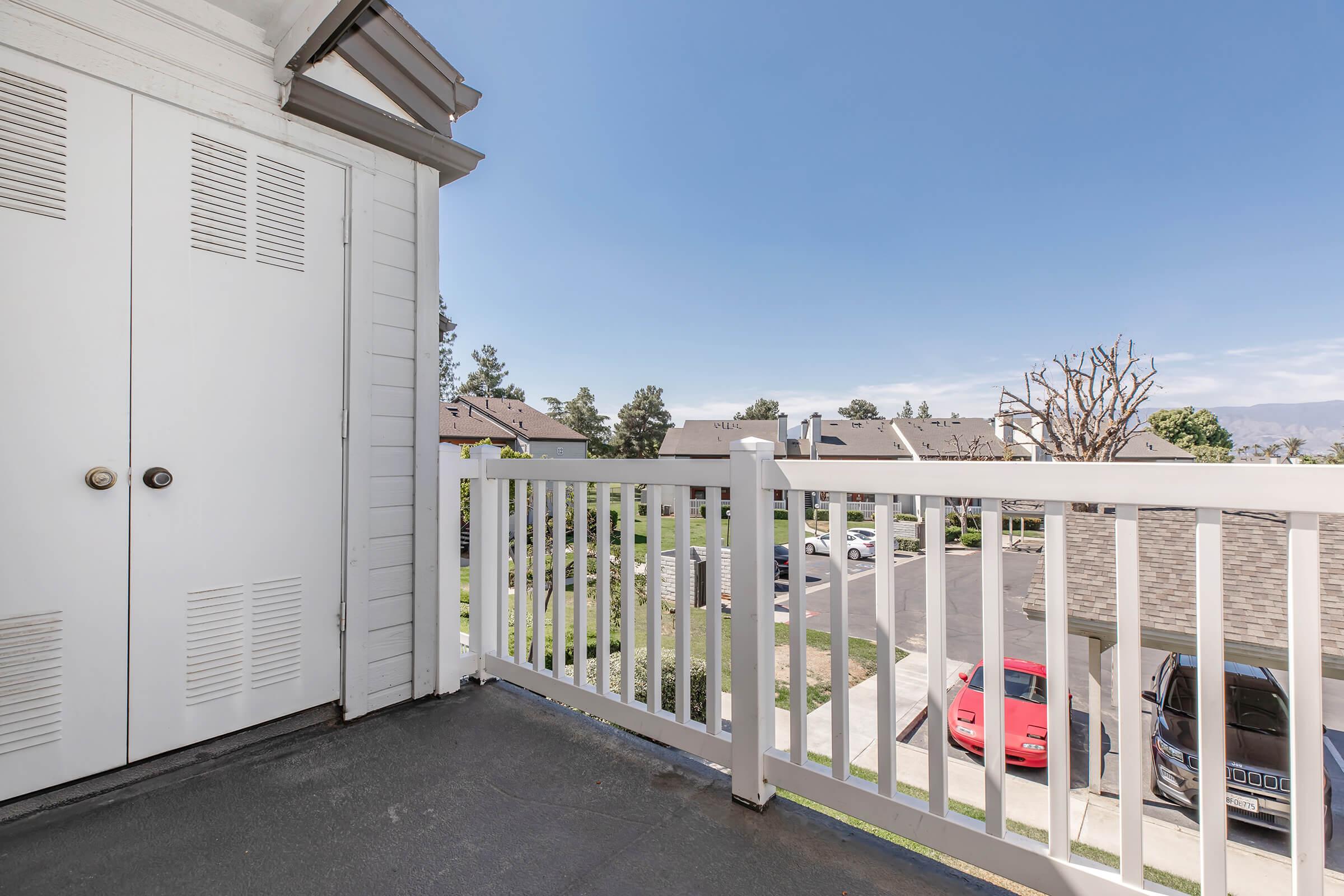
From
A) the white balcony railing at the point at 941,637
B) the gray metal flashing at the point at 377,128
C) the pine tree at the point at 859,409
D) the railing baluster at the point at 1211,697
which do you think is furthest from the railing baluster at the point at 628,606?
the pine tree at the point at 859,409

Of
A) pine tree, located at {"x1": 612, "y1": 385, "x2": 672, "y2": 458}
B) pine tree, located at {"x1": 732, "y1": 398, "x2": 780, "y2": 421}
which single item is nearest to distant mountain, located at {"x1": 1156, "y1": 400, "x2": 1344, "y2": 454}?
pine tree, located at {"x1": 732, "y1": 398, "x2": 780, "y2": 421}

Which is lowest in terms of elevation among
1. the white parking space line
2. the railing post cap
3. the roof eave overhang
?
the white parking space line

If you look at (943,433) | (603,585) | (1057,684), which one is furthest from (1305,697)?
(943,433)

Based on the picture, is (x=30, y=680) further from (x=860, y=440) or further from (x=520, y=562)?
(x=860, y=440)

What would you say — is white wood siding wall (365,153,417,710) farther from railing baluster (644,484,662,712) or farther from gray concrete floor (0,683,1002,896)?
railing baluster (644,484,662,712)

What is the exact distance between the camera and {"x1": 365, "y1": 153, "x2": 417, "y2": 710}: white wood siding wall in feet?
6.56

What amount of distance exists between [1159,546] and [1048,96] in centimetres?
2892

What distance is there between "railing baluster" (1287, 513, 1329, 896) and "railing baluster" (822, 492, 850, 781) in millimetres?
690

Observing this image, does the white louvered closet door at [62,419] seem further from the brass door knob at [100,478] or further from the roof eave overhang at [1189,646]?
the roof eave overhang at [1189,646]

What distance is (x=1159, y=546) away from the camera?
11.5 feet

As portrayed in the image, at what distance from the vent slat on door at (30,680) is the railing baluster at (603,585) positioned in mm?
1392

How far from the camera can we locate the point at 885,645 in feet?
4.05

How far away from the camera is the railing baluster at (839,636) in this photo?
1287 mm

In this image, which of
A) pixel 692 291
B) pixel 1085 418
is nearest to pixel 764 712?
pixel 1085 418
